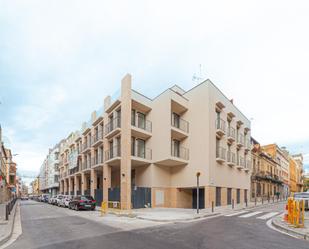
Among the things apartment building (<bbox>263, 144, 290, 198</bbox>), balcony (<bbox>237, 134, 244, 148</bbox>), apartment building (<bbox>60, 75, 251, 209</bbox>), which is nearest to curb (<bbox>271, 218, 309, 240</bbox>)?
apartment building (<bbox>60, 75, 251, 209</bbox>)

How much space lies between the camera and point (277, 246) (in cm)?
850

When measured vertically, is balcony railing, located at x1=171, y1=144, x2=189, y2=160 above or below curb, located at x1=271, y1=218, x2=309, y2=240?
above

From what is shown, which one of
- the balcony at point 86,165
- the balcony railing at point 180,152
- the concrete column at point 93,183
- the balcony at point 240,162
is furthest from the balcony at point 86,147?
the balcony at point 240,162

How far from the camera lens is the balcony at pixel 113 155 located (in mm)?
25703

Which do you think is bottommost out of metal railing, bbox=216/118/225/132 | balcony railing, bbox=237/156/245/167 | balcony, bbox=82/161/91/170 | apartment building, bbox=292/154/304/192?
apartment building, bbox=292/154/304/192

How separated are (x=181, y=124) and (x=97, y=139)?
1080 centimetres

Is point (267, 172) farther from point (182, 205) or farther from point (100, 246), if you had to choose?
point (100, 246)

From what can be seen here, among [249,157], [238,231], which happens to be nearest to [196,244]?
[238,231]

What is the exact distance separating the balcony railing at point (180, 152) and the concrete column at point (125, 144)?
16.8ft

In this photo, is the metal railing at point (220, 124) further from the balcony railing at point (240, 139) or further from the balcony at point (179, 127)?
the balcony railing at point (240, 139)

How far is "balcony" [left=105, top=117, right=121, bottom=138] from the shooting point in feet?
85.8

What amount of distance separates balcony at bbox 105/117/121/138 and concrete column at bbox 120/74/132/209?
4.40ft

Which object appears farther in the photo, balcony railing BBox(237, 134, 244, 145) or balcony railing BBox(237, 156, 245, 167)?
balcony railing BBox(237, 134, 244, 145)

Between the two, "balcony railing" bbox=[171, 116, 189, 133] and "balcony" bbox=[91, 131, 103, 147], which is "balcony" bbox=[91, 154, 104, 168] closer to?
"balcony" bbox=[91, 131, 103, 147]
